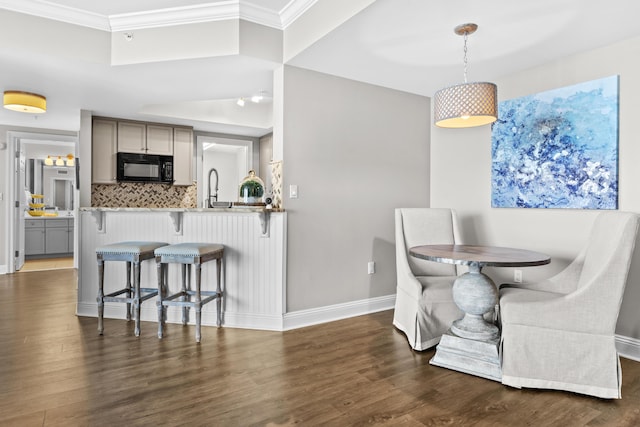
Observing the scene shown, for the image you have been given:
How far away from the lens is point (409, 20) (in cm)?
236

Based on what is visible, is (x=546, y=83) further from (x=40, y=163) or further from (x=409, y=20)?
(x=40, y=163)

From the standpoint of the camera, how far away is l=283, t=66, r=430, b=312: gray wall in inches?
125

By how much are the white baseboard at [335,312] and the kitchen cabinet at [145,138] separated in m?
3.35

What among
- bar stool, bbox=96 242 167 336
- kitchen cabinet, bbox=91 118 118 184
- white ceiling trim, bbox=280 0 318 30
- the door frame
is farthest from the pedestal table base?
the door frame

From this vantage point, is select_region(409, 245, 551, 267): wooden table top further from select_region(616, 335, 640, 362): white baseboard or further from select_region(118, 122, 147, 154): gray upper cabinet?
select_region(118, 122, 147, 154): gray upper cabinet

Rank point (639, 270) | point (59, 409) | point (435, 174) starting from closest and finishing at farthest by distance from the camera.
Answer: point (59, 409), point (639, 270), point (435, 174)

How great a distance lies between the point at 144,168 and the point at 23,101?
1559mm

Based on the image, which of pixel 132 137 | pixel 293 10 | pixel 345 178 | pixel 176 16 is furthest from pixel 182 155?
pixel 293 10

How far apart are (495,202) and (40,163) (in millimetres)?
8545

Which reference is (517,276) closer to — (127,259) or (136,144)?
(127,259)

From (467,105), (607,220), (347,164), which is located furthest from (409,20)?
(607,220)

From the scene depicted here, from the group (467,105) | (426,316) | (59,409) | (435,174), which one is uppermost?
(467,105)

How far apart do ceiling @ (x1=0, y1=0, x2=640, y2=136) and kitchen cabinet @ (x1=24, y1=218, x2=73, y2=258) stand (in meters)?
3.93

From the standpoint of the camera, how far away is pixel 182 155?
5375mm
